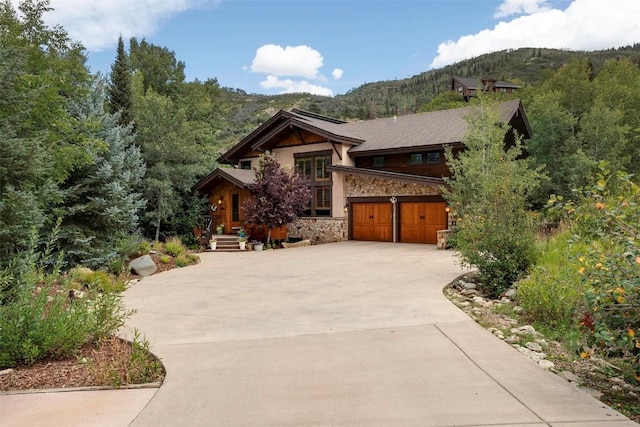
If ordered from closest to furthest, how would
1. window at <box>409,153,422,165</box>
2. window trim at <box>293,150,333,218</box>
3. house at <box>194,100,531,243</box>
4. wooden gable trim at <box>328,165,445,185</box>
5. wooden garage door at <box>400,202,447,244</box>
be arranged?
wooden gable trim at <box>328,165,445,185</box>
wooden garage door at <box>400,202,447,244</box>
house at <box>194,100,531,243</box>
window at <box>409,153,422,165</box>
window trim at <box>293,150,333,218</box>

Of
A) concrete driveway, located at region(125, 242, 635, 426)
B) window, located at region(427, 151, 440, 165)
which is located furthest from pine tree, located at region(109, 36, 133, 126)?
window, located at region(427, 151, 440, 165)

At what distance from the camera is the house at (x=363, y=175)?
16.4 m

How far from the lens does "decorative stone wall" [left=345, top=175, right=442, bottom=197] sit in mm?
16062

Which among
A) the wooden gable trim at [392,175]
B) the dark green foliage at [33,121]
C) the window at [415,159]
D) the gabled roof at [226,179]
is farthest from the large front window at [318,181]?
the dark green foliage at [33,121]

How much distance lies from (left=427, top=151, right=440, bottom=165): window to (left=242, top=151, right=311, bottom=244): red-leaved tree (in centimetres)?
572

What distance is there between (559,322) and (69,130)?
9991 millimetres

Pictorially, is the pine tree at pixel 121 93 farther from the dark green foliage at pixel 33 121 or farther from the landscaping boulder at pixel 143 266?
the landscaping boulder at pixel 143 266

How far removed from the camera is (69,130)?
8.70 m

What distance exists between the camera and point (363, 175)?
56.3 ft

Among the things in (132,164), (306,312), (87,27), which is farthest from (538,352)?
(87,27)

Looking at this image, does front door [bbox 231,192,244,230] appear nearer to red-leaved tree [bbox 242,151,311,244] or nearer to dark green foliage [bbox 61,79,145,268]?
red-leaved tree [bbox 242,151,311,244]

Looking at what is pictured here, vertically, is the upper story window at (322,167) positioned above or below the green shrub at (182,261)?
above

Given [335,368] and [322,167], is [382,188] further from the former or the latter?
[335,368]

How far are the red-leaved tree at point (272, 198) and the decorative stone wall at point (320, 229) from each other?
2.29m
